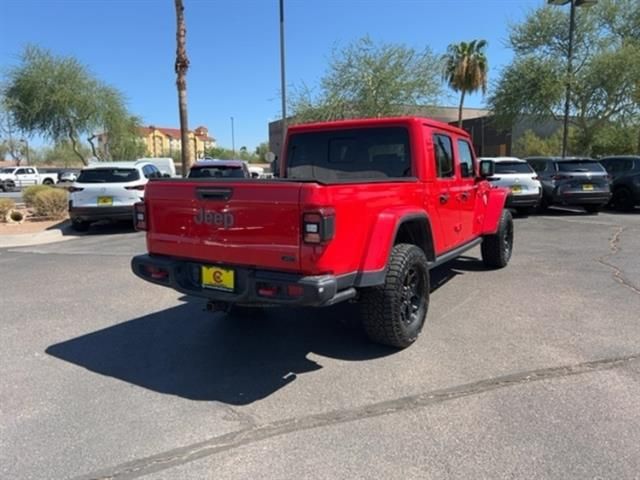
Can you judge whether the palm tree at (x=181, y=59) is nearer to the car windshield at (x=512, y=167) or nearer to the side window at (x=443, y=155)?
the car windshield at (x=512, y=167)

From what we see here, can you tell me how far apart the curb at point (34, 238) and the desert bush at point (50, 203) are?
232 centimetres

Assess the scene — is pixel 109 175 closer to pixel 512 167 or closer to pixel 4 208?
pixel 4 208

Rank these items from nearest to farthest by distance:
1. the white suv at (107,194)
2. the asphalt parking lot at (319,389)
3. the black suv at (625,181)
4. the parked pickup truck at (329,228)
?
the asphalt parking lot at (319,389) → the parked pickup truck at (329,228) → the white suv at (107,194) → the black suv at (625,181)

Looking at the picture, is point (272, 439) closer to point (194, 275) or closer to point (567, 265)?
point (194, 275)

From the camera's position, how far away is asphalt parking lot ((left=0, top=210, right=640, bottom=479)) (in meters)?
2.77

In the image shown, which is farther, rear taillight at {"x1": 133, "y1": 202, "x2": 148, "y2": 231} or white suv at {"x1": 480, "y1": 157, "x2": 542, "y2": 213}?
white suv at {"x1": 480, "y1": 157, "x2": 542, "y2": 213}

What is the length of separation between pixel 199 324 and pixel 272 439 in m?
2.40

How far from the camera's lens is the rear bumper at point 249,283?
3.37 meters

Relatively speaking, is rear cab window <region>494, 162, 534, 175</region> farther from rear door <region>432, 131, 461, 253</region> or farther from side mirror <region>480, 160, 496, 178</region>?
rear door <region>432, 131, 461, 253</region>

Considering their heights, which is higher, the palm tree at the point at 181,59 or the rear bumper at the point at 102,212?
the palm tree at the point at 181,59

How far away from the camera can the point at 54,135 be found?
26.8 meters

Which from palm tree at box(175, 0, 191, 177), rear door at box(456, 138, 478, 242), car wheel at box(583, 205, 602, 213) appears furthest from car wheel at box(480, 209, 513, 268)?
palm tree at box(175, 0, 191, 177)

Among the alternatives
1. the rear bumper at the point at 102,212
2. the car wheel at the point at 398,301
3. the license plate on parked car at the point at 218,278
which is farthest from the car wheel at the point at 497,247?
the rear bumper at the point at 102,212

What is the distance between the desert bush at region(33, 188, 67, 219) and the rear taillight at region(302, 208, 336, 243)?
12.8 m
